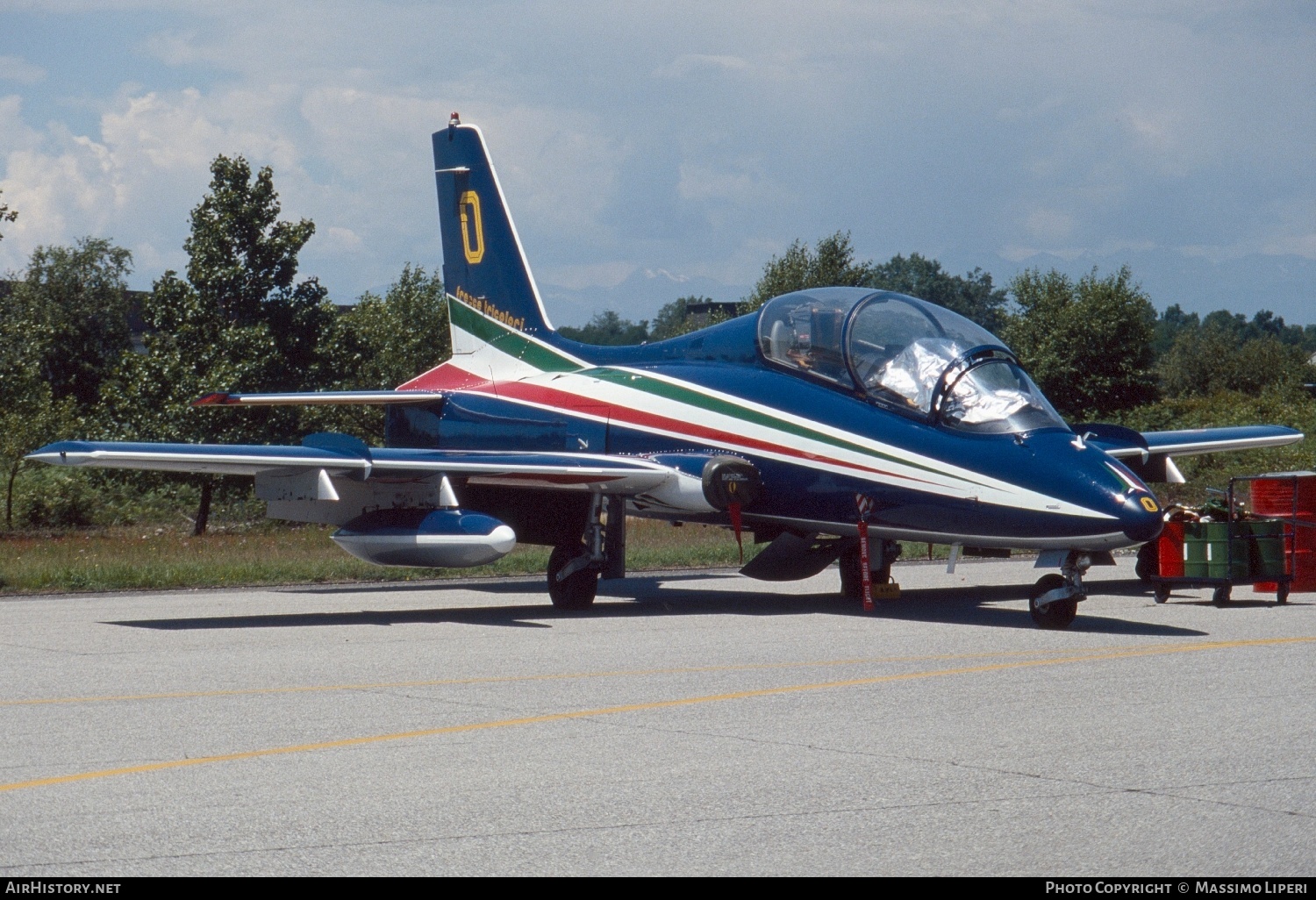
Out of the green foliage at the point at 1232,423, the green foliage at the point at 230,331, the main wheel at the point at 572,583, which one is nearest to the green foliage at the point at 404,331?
the green foliage at the point at 230,331

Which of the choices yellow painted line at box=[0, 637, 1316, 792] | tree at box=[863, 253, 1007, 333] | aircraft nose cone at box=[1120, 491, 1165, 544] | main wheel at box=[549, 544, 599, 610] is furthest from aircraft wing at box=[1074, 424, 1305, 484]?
tree at box=[863, 253, 1007, 333]

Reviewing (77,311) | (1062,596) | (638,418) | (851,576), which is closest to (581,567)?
(638,418)

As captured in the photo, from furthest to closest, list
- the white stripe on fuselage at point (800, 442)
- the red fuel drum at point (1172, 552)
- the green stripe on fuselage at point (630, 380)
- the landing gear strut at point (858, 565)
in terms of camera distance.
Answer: the landing gear strut at point (858, 565), the red fuel drum at point (1172, 552), the green stripe on fuselage at point (630, 380), the white stripe on fuselage at point (800, 442)

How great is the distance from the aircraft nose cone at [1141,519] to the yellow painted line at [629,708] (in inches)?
35.5

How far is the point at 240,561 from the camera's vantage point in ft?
71.3

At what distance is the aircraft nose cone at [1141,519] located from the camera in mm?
11367

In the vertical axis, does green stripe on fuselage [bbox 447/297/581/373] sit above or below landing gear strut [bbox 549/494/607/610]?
above

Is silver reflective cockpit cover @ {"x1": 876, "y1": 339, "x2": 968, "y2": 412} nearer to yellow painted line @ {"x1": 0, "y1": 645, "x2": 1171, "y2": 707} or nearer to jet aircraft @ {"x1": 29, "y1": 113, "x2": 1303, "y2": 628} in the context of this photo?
jet aircraft @ {"x1": 29, "y1": 113, "x2": 1303, "y2": 628}

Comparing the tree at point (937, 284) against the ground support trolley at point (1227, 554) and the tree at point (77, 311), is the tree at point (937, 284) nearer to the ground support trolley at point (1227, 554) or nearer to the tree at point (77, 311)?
the tree at point (77, 311)

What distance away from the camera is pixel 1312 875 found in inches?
185

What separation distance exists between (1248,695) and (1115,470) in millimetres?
3572

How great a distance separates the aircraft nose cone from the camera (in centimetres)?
1137

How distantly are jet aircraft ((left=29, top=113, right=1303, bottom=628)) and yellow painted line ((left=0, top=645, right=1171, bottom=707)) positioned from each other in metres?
1.80
